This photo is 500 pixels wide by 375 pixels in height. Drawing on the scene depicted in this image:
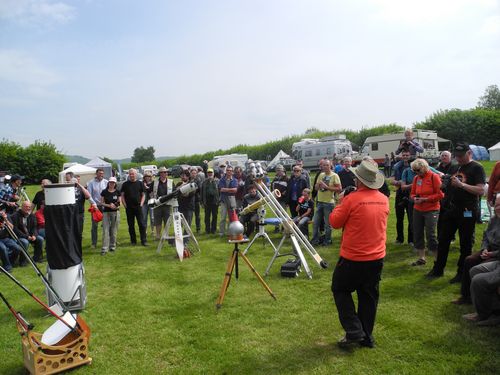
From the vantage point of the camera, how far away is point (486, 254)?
4.92 m

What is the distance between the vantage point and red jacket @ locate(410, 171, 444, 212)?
21.4ft

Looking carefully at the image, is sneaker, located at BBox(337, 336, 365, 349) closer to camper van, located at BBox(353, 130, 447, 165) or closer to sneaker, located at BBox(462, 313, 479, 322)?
sneaker, located at BBox(462, 313, 479, 322)

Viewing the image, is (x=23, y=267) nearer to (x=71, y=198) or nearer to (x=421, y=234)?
(x=71, y=198)

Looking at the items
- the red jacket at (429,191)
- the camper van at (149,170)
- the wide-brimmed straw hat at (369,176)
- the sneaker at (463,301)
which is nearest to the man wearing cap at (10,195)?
the camper van at (149,170)

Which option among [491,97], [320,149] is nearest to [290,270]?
[320,149]

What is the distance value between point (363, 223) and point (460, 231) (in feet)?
9.92

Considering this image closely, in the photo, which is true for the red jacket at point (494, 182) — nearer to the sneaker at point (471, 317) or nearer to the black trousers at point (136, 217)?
the sneaker at point (471, 317)

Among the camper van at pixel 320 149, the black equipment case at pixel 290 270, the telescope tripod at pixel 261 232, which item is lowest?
the black equipment case at pixel 290 270

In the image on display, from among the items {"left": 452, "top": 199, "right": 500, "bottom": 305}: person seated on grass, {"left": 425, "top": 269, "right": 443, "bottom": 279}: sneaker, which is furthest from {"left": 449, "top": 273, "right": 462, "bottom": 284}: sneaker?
{"left": 452, "top": 199, "right": 500, "bottom": 305}: person seated on grass

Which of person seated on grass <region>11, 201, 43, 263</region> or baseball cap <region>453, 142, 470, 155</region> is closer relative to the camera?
baseball cap <region>453, 142, 470, 155</region>

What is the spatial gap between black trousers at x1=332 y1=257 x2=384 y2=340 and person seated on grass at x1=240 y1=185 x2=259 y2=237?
6304 mm

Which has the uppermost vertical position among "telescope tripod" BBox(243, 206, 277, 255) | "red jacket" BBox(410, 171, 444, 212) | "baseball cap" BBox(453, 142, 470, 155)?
"baseball cap" BBox(453, 142, 470, 155)

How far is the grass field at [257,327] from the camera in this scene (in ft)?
12.9

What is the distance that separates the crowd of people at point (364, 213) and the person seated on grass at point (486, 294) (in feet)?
0.03
